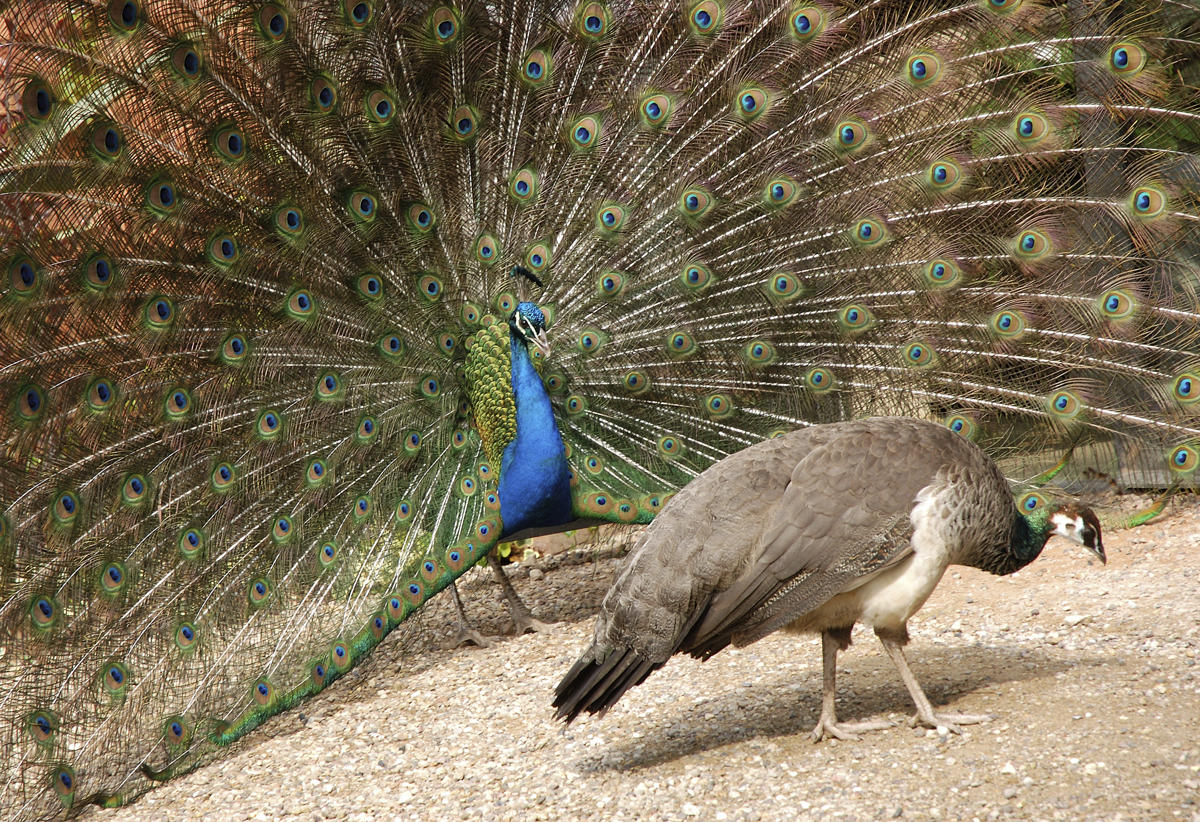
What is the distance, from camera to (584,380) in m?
5.06

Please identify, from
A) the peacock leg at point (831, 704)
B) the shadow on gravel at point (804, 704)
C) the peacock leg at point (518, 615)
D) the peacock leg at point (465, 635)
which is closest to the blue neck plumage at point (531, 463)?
the peacock leg at point (518, 615)

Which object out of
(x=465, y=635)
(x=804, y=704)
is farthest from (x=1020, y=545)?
(x=465, y=635)

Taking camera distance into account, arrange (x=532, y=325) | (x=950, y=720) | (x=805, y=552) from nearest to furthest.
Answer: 1. (x=805, y=552)
2. (x=950, y=720)
3. (x=532, y=325)

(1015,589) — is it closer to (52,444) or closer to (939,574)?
(939,574)

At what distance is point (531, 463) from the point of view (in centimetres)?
464

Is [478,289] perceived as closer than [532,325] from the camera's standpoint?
No

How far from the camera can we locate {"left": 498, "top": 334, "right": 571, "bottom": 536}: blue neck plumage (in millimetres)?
4633

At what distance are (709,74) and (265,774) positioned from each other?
366cm

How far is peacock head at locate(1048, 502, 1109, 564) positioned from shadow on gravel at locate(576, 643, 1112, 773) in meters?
0.53

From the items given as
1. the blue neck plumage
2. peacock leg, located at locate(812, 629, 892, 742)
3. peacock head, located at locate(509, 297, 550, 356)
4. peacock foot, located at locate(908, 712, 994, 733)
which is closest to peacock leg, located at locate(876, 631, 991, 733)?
peacock foot, located at locate(908, 712, 994, 733)

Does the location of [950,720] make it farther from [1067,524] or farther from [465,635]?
[465,635]

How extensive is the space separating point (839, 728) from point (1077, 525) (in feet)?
3.55

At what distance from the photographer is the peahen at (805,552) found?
3082 millimetres

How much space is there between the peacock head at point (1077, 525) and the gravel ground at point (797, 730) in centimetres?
49
